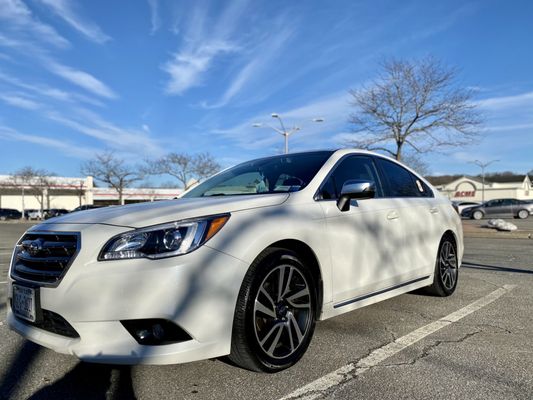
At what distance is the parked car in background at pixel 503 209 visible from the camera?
1224 inches

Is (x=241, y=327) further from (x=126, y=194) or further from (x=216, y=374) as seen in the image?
(x=126, y=194)

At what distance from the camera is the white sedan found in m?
2.42

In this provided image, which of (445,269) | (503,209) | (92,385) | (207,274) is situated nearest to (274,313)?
(207,274)

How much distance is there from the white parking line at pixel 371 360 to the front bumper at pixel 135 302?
63 cm

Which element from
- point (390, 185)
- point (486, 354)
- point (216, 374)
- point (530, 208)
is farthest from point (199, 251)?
point (530, 208)

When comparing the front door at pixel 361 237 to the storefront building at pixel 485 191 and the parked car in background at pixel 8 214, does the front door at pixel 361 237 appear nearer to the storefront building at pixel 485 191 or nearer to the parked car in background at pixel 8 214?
the parked car in background at pixel 8 214

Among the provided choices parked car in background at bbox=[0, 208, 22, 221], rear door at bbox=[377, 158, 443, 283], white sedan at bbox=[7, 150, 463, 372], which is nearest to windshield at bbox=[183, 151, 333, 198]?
white sedan at bbox=[7, 150, 463, 372]

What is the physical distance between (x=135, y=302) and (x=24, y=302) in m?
0.89

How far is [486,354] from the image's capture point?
319 centimetres

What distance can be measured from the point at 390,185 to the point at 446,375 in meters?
2.04

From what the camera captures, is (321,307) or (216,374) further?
(321,307)

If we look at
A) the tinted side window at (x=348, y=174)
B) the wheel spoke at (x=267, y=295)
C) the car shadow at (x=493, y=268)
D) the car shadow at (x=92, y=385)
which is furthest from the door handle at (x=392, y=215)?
the car shadow at (x=493, y=268)

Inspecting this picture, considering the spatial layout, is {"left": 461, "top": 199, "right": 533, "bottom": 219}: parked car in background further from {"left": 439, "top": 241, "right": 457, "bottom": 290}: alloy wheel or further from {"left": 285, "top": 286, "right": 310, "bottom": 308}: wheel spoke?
{"left": 285, "top": 286, "right": 310, "bottom": 308}: wheel spoke

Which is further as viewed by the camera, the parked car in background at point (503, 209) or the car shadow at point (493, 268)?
the parked car in background at point (503, 209)
